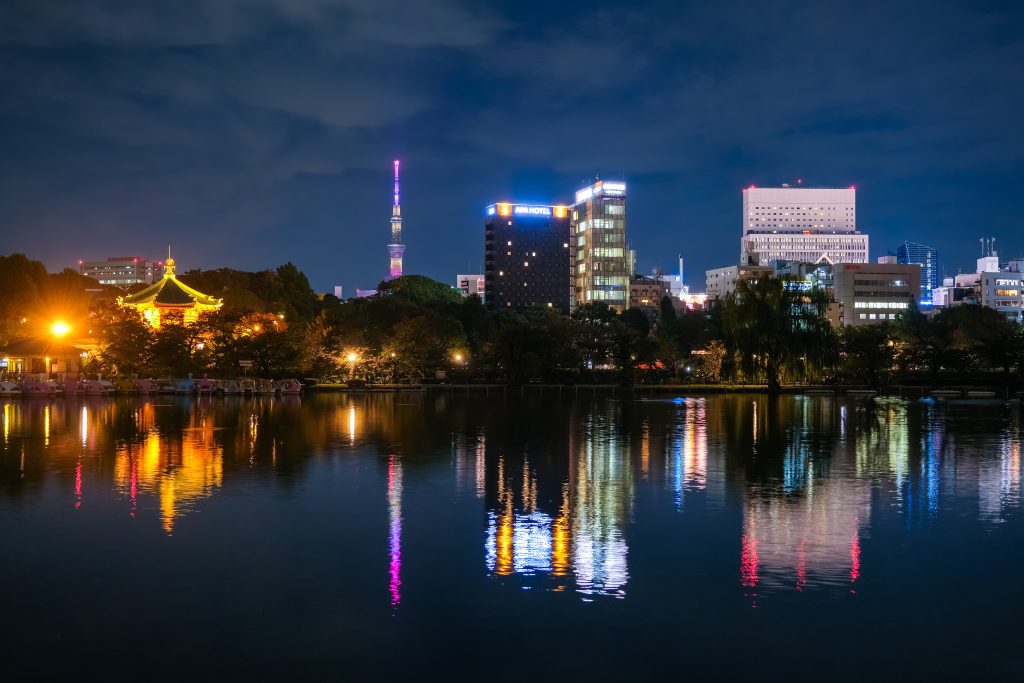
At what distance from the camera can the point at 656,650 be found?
8.75 meters

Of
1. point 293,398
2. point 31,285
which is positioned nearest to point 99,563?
point 293,398

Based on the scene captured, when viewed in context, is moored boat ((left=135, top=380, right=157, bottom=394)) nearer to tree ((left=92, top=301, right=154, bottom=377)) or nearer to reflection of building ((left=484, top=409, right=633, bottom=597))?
tree ((left=92, top=301, right=154, bottom=377))

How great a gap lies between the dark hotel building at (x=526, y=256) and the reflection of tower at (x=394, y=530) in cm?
17625

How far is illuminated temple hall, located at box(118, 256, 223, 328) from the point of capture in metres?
65.3

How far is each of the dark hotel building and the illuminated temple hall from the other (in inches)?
5087

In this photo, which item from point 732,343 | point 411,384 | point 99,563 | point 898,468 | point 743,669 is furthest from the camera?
point 411,384

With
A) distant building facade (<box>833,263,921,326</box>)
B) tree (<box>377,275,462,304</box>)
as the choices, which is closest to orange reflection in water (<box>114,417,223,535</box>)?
tree (<box>377,275,462,304</box>)

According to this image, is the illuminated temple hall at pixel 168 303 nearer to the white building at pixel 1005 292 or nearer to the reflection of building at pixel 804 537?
the reflection of building at pixel 804 537

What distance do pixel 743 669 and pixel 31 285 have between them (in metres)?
84.2

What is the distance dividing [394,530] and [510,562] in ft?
8.50

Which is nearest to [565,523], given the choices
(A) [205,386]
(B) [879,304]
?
(A) [205,386]

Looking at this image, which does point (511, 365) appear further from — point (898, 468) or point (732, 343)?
point (898, 468)

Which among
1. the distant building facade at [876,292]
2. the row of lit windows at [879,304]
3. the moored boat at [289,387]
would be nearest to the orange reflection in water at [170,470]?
the moored boat at [289,387]

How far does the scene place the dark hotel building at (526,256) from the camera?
645 ft
